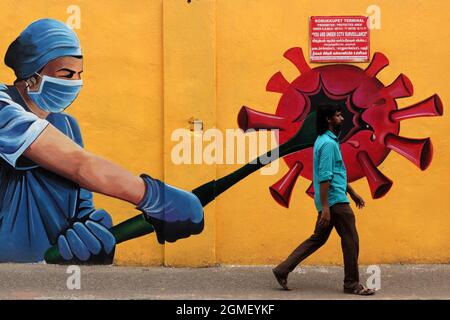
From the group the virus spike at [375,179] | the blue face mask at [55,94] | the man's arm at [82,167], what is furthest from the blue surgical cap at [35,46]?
the virus spike at [375,179]

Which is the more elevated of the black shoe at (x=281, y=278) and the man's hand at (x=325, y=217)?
the man's hand at (x=325, y=217)

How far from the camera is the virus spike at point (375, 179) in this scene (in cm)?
657

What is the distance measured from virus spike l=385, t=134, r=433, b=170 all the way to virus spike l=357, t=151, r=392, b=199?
0.97 feet

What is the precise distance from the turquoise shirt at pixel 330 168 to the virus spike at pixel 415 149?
1.26 meters

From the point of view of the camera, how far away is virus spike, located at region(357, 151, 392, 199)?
259 inches

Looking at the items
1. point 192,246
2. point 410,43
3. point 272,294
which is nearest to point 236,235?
point 192,246

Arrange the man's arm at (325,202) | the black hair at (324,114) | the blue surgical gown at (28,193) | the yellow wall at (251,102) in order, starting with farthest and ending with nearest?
the yellow wall at (251,102), the blue surgical gown at (28,193), the black hair at (324,114), the man's arm at (325,202)

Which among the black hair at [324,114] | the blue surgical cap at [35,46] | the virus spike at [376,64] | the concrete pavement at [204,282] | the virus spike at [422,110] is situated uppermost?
the blue surgical cap at [35,46]

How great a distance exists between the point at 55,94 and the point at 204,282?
2642mm

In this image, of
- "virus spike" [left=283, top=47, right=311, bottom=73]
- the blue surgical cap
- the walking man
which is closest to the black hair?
the walking man

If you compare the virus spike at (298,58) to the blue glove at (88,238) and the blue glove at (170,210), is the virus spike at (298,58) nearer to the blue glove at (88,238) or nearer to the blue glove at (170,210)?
the blue glove at (170,210)

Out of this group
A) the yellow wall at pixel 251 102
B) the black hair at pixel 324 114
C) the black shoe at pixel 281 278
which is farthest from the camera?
the yellow wall at pixel 251 102

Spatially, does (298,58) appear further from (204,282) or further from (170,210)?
(204,282)

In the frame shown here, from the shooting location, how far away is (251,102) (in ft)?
21.6
